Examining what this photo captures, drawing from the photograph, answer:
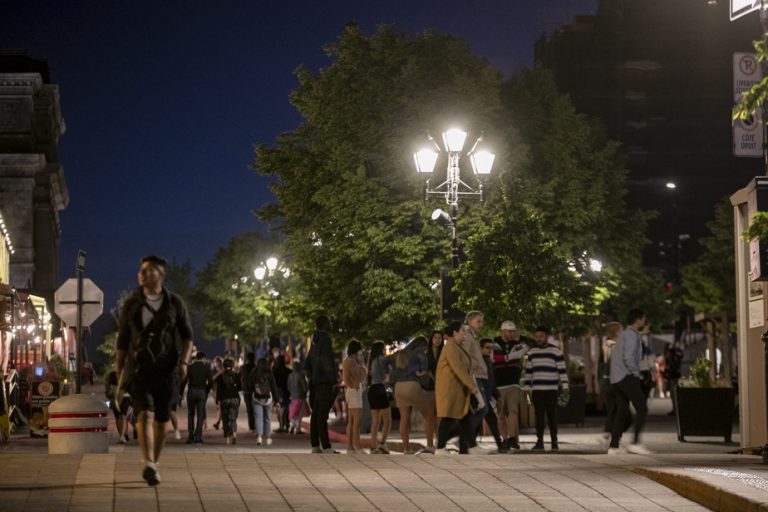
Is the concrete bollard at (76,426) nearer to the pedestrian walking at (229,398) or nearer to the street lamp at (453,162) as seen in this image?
the pedestrian walking at (229,398)

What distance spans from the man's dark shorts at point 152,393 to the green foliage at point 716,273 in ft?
222

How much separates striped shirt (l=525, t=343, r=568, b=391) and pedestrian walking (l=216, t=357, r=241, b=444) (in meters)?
8.53

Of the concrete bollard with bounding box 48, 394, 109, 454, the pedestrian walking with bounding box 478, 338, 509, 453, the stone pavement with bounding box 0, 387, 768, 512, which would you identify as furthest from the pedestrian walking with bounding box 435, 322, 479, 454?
the concrete bollard with bounding box 48, 394, 109, 454

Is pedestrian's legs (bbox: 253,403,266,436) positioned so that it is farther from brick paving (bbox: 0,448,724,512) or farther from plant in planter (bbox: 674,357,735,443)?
brick paving (bbox: 0,448,724,512)

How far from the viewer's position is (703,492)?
36.3 feet

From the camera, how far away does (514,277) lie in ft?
90.5

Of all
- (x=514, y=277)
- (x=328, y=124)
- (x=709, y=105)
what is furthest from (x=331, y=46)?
(x=709, y=105)

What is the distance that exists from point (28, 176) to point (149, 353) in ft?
259

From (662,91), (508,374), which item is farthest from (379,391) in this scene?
(662,91)

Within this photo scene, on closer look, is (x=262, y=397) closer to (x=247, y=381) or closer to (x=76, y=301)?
(x=247, y=381)

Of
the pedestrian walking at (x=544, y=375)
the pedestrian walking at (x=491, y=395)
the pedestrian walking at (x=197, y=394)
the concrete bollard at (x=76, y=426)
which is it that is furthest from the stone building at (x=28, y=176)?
the concrete bollard at (x=76, y=426)

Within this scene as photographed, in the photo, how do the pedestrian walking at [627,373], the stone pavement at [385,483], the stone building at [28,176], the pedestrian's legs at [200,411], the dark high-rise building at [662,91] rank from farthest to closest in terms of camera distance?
1. the dark high-rise building at [662,91]
2. the stone building at [28,176]
3. the pedestrian's legs at [200,411]
4. the pedestrian walking at [627,373]
5. the stone pavement at [385,483]

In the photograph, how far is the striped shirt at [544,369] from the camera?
69.2 feet

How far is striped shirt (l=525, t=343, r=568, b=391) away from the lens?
2108cm
